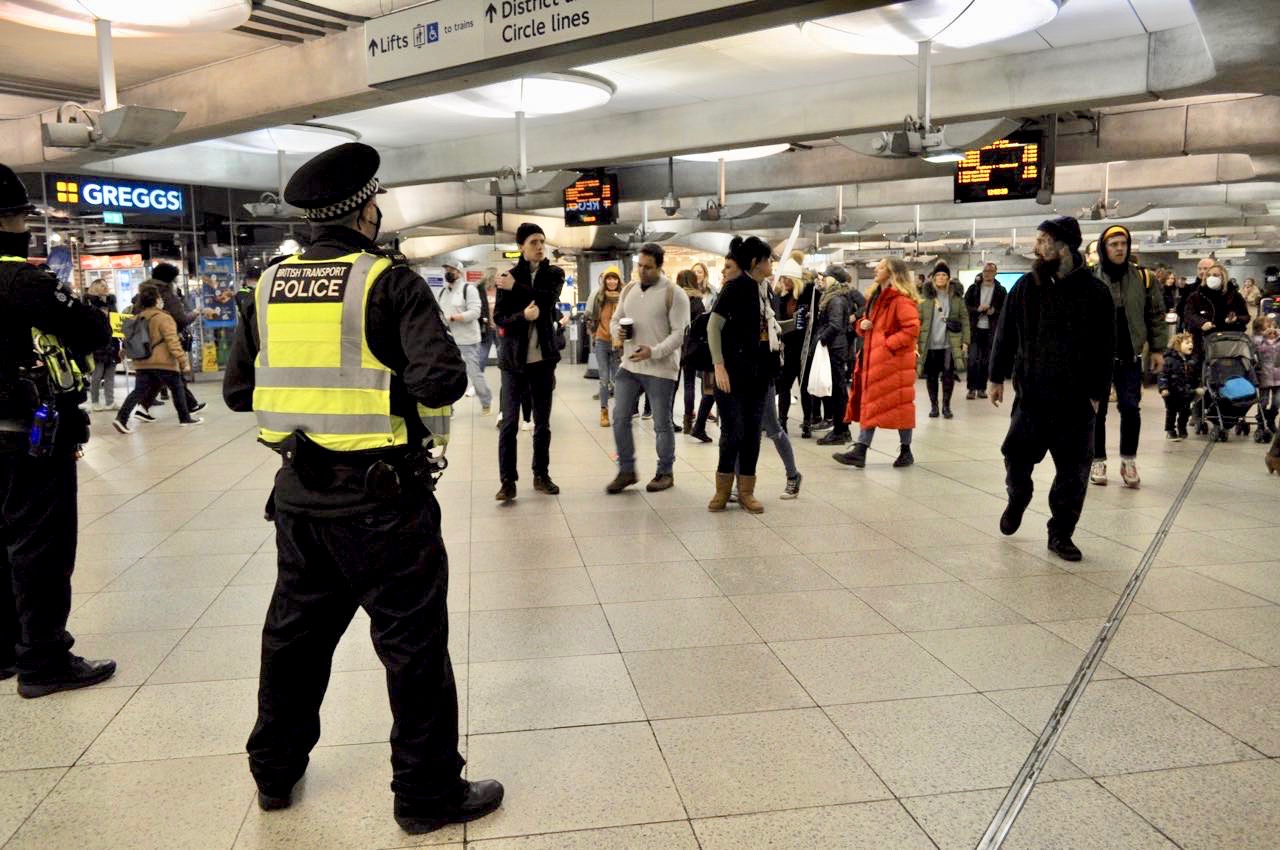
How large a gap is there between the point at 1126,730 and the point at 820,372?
260 inches

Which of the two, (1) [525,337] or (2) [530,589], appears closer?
(2) [530,589]

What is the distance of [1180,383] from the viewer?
9578mm

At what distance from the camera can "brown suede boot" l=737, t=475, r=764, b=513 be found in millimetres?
6195

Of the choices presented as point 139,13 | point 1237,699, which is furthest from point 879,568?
point 139,13

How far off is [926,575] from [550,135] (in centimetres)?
1067

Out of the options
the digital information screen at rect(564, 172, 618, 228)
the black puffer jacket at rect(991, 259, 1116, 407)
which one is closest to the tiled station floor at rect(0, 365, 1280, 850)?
the black puffer jacket at rect(991, 259, 1116, 407)

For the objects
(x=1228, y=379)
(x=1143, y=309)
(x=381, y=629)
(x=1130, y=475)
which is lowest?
(x=1130, y=475)

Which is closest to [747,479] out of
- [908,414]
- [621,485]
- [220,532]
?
[621,485]

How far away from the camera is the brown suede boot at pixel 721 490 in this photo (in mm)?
6234

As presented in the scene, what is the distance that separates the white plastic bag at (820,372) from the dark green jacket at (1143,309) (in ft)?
9.87

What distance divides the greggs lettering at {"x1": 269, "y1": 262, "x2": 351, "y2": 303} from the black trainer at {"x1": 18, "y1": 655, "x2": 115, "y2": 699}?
6.27ft

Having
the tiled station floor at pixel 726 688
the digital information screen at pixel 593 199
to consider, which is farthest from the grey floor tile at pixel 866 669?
the digital information screen at pixel 593 199

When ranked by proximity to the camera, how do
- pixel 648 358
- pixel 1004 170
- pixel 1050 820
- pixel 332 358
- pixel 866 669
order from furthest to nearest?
pixel 1004 170, pixel 648 358, pixel 866 669, pixel 1050 820, pixel 332 358

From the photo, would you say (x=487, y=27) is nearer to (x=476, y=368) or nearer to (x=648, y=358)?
(x=648, y=358)
